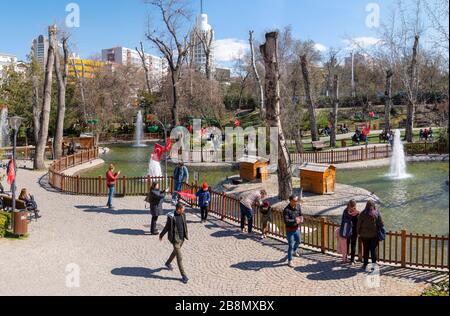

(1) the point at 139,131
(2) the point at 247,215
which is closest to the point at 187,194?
(2) the point at 247,215

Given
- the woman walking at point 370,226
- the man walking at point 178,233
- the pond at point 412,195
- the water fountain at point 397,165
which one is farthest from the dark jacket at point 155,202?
the water fountain at point 397,165

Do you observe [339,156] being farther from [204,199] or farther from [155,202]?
[155,202]

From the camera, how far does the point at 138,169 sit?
29.5m

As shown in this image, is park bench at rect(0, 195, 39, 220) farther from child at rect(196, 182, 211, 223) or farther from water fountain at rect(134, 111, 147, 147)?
water fountain at rect(134, 111, 147, 147)

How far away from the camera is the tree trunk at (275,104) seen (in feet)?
56.8

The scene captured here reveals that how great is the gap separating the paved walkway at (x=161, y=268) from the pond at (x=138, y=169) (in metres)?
9.99

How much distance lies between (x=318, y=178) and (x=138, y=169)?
14.6m

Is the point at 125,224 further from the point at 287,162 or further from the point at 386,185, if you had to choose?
the point at 386,185

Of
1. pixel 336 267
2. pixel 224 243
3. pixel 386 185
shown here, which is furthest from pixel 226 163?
pixel 336 267

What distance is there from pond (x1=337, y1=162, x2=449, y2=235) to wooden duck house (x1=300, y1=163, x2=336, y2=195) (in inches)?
86.0

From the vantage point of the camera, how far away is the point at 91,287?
9094 millimetres

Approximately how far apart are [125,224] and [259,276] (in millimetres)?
6044

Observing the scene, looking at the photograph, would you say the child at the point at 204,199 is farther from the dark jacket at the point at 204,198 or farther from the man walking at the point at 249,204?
the man walking at the point at 249,204

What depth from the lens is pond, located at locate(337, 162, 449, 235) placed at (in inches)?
564
